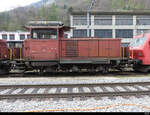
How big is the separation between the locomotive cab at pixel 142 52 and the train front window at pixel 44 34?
6.33 metres

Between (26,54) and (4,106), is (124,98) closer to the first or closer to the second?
(4,106)

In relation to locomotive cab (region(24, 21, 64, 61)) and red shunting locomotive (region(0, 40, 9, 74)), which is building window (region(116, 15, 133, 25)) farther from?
red shunting locomotive (region(0, 40, 9, 74))

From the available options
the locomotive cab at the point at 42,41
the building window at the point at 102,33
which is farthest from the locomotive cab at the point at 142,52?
the building window at the point at 102,33

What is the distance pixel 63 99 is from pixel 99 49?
20.2ft

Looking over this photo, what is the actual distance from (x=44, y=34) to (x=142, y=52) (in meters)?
7.38

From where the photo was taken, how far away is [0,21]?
2753 inches

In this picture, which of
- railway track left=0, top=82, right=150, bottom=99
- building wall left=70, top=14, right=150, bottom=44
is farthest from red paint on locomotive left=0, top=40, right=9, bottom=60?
building wall left=70, top=14, right=150, bottom=44

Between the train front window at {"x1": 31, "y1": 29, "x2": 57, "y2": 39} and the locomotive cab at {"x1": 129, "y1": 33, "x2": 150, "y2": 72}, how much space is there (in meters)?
6.33

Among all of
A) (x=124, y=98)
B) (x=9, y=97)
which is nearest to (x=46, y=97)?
(x=9, y=97)

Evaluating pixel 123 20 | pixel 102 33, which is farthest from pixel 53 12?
pixel 123 20

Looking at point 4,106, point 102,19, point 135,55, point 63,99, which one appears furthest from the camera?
point 102,19

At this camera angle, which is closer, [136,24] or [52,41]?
[52,41]

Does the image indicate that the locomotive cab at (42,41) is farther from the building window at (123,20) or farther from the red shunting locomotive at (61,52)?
the building window at (123,20)

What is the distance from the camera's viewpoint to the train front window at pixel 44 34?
10250 millimetres
